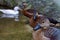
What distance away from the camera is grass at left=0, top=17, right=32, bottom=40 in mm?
1396

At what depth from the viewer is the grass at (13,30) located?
1.40m

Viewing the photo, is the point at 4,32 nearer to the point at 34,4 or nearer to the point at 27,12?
the point at 27,12

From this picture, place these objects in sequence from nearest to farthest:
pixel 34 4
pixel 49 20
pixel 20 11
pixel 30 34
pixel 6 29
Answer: pixel 49 20
pixel 34 4
pixel 30 34
pixel 6 29
pixel 20 11

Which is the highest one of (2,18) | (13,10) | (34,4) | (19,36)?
(34,4)

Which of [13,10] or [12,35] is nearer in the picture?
[12,35]

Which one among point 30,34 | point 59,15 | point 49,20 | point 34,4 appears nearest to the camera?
point 59,15

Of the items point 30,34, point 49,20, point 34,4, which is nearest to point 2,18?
point 30,34

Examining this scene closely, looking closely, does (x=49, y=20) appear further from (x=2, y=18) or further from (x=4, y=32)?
(x=2, y=18)

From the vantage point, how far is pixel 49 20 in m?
0.99

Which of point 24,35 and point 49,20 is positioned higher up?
point 49,20

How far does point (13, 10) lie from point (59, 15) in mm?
917

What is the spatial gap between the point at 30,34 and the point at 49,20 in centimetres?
45

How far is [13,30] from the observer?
1.49m

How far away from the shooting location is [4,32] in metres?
1.47
